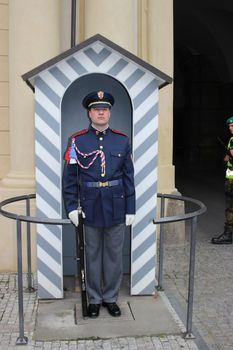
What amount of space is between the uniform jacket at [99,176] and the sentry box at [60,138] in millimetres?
342

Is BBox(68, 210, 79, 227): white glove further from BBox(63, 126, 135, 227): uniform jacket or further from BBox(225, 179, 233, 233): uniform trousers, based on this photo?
BBox(225, 179, 233, 233): uniform trousers

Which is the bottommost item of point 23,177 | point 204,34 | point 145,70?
point 23,177

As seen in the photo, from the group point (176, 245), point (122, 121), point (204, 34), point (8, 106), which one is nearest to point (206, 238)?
point (176, 245)

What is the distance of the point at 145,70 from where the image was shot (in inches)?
171

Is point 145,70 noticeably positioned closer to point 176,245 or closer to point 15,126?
point 15,126

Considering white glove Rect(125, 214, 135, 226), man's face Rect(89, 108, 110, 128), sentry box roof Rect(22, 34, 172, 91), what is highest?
sentry box roof Rect(22, 34, 172, 91)

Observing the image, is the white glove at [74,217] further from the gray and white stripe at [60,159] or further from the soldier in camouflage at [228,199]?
the soldier in camouflage at [228,199]

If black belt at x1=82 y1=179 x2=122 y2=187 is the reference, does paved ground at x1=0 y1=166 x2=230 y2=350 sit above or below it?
below

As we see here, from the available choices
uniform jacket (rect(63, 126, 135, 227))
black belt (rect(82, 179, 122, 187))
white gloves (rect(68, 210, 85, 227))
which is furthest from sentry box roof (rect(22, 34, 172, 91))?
white gloves (rect(68, 210, 85, 227))

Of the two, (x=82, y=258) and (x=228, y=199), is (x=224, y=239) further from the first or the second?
(x=82, y=258)

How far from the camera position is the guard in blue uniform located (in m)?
4.06

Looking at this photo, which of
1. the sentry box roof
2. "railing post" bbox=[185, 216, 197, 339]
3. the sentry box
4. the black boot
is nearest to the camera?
"railing post" bbox=[185, 216, 197, 339]

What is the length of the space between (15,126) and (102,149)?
6.11ft

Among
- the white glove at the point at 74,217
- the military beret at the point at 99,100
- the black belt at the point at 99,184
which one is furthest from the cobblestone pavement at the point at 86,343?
the military beret at the point at 99,100
